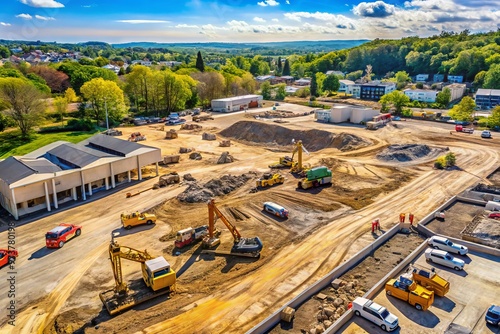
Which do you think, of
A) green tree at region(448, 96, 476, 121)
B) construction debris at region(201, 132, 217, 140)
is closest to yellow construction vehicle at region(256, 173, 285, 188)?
construction debris at region(201, 132, 217, 140)

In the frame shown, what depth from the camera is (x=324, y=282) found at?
2008 centimetres

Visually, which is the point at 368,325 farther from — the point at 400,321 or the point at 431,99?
the point at 431,99

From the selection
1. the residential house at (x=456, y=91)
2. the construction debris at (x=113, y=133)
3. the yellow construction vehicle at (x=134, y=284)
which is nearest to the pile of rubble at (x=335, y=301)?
the yellow construction vehicle at (x=134, y=284)

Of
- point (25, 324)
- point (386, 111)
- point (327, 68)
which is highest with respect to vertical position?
point (327, 68)

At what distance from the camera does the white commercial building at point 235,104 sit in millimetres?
85625

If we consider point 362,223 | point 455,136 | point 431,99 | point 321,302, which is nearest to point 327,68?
point 431,99

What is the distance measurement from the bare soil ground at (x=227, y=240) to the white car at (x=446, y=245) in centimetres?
463

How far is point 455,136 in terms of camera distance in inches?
2189

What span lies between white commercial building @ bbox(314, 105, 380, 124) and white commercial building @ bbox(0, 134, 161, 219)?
36.1 metres

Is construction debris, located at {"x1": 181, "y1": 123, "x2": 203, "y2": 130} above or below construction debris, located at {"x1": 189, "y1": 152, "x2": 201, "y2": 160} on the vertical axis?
above

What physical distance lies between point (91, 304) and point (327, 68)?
17038 centimetres

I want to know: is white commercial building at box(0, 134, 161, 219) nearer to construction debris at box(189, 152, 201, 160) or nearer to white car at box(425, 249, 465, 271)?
construction debris at box(189, 152, 201, 160)

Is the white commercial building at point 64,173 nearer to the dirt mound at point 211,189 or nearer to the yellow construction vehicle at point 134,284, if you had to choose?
the dirt mound at point 211,189

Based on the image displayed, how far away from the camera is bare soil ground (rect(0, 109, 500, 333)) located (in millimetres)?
18828
